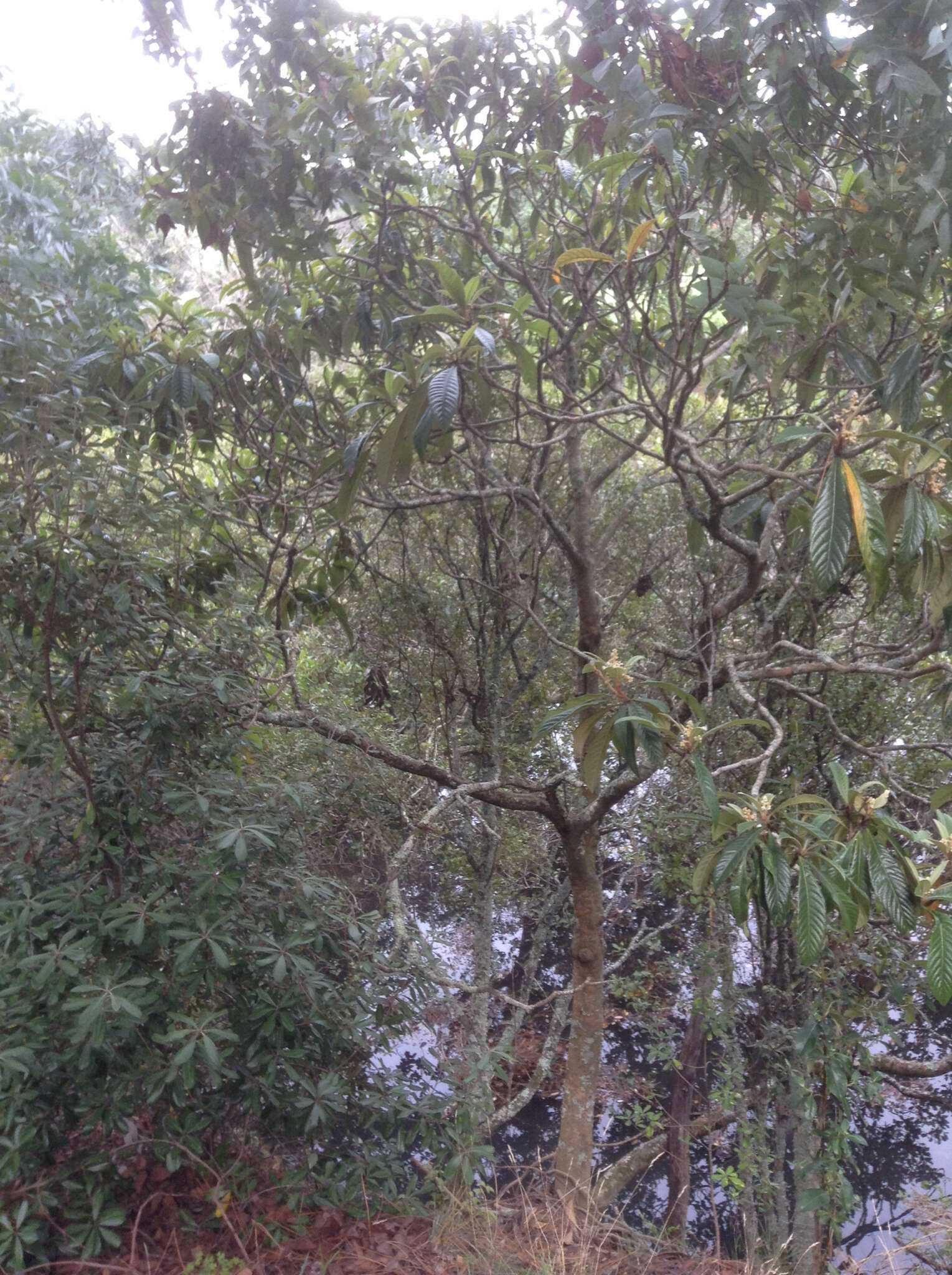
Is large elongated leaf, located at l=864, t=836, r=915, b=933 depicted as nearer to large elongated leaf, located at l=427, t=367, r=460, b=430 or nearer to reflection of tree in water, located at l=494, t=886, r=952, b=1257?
large elongated leaf, located at l=427, t=367, r=460, b=430

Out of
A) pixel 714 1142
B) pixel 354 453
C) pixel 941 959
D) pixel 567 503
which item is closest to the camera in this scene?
pixel 941 959

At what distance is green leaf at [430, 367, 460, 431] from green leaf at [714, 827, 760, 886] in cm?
107

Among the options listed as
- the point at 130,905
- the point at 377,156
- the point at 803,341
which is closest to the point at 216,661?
the point at 130,905

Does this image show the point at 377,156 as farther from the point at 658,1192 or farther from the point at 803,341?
the point at 658,1192

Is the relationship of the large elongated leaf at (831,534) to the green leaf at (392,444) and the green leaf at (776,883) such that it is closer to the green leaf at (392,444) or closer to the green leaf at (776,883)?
the green leaf at (776,883)

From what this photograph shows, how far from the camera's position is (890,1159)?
3650mm

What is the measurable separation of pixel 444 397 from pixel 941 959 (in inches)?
59.0

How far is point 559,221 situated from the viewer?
310cm

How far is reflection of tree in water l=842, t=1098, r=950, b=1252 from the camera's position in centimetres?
341

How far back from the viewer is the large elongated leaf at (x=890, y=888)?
1715mm

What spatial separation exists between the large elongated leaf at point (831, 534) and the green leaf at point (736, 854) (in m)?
0.49

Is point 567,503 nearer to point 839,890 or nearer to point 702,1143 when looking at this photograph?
point 839,890

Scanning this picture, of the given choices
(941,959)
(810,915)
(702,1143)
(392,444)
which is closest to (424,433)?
(392,444)

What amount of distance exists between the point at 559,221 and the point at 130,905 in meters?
2.48
